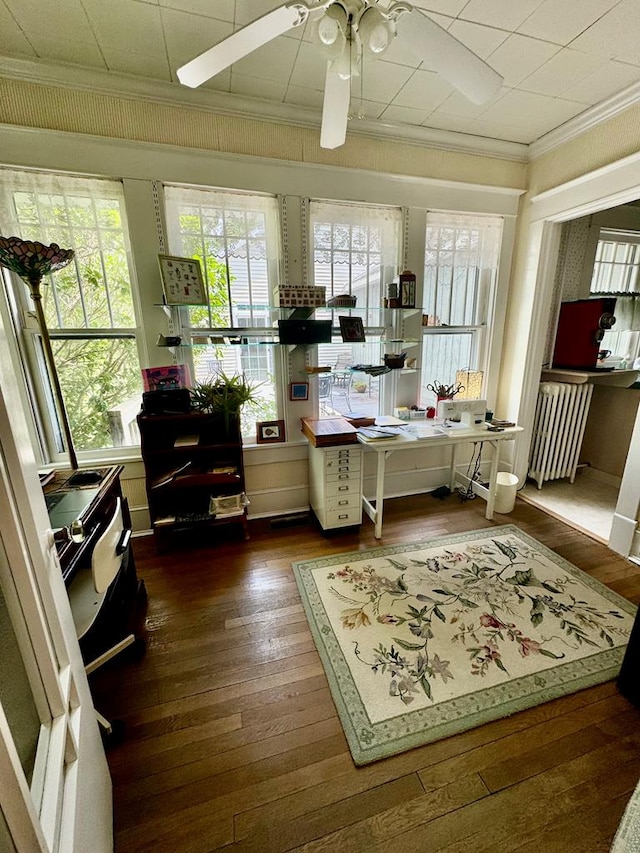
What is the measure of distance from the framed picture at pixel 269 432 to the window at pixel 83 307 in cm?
89

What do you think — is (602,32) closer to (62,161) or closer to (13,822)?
(62,161)

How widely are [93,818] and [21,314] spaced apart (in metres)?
2.42

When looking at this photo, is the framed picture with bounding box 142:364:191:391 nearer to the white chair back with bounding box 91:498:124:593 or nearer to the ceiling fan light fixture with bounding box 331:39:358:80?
the white chair back with bounding box 91:498:124:593

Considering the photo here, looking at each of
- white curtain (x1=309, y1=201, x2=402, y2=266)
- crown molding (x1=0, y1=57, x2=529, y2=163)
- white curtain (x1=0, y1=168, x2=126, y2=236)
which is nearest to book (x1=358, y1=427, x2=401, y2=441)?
white curtain (x1=309, y1=201, x2=402, y2=266)

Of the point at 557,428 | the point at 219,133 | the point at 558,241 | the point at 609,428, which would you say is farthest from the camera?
the point at 609,428

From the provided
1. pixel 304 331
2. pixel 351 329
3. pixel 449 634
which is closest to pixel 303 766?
pixel 449 634

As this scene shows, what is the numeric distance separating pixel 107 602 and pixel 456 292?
3190 mm

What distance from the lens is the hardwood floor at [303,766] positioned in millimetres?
1066

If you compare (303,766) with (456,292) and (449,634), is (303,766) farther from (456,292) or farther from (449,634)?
(456,292)

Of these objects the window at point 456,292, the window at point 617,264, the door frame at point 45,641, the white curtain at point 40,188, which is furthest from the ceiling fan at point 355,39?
the window at point 617,264

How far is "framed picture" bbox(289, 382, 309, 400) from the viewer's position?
8.80 ft

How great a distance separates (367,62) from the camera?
5.96ft

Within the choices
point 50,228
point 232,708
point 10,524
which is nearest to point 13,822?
point 10,524

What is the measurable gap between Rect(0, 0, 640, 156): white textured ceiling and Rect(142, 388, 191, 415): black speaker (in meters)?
1.72
